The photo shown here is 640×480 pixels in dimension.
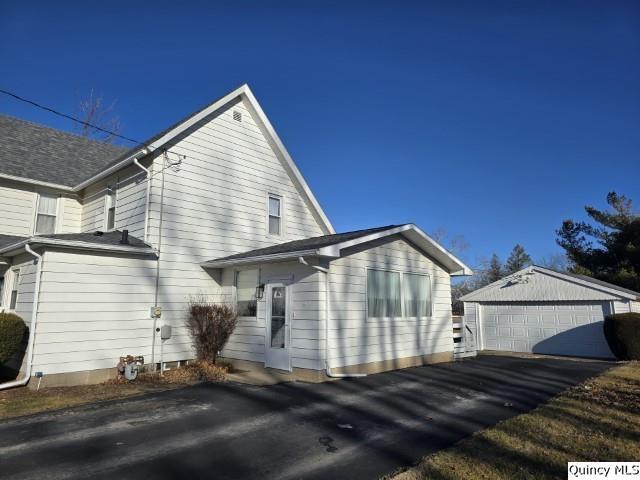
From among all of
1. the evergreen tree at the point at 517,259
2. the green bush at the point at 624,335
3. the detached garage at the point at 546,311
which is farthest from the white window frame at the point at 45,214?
the evergreen tree at the point at 517,259

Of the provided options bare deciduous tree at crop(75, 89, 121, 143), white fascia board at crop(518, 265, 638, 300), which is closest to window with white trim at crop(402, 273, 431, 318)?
white fascia board at crop(518, 265, 638, 300)

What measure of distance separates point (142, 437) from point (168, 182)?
7.43 metres

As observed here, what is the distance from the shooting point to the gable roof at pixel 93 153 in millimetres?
11469

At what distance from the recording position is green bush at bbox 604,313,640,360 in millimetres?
14156

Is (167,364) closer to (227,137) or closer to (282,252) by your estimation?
(282,252)

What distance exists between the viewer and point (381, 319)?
10805mm

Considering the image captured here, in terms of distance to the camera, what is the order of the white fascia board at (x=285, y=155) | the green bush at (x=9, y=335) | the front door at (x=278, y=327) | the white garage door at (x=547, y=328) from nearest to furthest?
the green bush at (x=9, y=335), the front door at (x=278, y=327), the white fascia board at (x=285, y=155), the white garage door at (x=547, y=328)

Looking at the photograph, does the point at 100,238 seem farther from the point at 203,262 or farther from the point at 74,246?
the point at 203,262

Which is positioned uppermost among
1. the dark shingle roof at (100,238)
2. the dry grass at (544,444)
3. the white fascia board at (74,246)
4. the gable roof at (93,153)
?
the gable roof at (93,153)

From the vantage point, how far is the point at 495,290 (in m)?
18.8

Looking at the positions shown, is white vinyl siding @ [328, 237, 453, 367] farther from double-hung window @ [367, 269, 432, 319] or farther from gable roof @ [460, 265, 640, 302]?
gable roof @ [460, 265, 640, 302]

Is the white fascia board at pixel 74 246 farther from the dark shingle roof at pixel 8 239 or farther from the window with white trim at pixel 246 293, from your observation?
the window with white trim at pixel 246 293

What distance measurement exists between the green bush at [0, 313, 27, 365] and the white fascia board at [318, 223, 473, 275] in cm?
661

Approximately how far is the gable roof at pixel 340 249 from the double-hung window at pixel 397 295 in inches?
37.0
